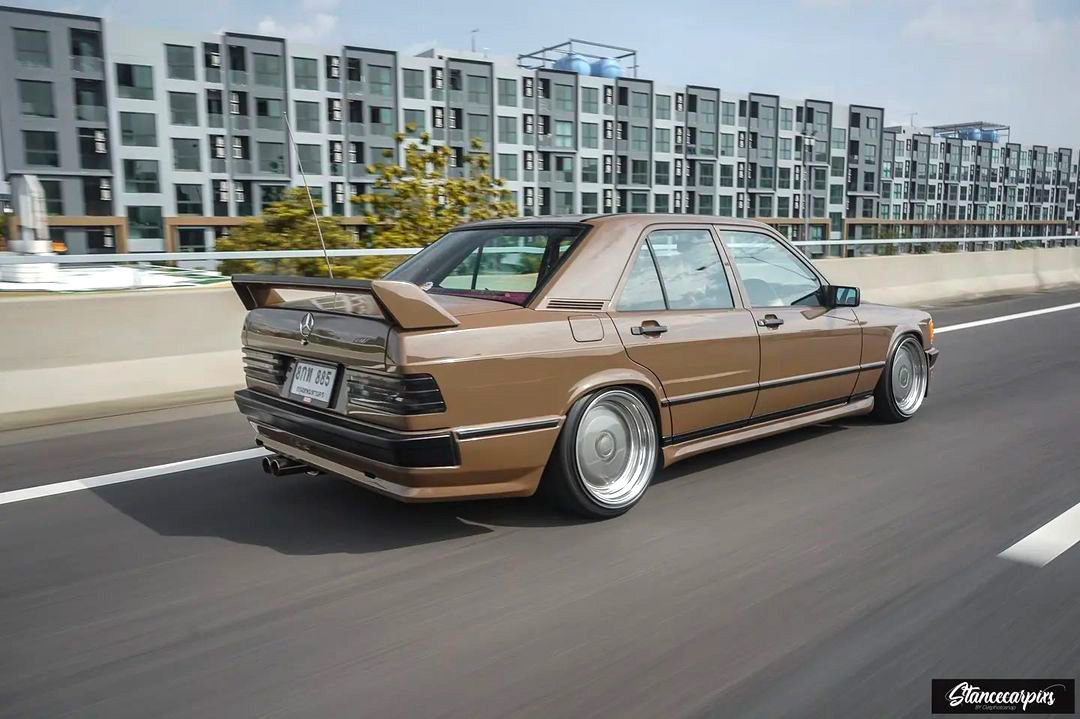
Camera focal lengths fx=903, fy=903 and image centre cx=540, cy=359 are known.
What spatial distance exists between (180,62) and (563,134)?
30.8 m

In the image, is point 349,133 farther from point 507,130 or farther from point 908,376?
point 908,376

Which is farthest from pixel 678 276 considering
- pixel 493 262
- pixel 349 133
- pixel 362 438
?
pixel 349 133

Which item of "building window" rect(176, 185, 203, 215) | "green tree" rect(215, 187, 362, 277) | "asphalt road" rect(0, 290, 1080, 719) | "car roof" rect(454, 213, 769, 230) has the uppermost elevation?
"building window" rect(176, 185, 203, 215)

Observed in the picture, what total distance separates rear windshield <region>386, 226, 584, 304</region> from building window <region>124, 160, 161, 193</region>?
195ft

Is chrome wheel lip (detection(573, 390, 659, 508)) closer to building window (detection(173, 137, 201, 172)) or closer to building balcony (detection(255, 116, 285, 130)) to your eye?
building window (detection(173, 137, 201, 172))

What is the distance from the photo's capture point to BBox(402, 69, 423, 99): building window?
225 ft

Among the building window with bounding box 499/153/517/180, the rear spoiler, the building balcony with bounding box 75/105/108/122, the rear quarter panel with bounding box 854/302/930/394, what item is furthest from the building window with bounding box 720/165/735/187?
the rear spoiler

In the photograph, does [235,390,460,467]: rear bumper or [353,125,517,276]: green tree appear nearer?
[235,390,460,467]: rear bumper

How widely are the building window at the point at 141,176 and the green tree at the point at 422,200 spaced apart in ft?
162

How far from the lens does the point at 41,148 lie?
55.9 m

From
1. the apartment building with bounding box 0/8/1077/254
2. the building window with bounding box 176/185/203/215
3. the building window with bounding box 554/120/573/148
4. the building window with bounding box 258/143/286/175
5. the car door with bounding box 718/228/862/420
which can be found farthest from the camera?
the building window with bounding box 554/120/573/148

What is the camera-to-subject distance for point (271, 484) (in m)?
5.07

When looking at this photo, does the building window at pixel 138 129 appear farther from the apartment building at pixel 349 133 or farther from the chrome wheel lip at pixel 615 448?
the chrome wheel lip at pixel 615 448

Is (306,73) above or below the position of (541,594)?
above
